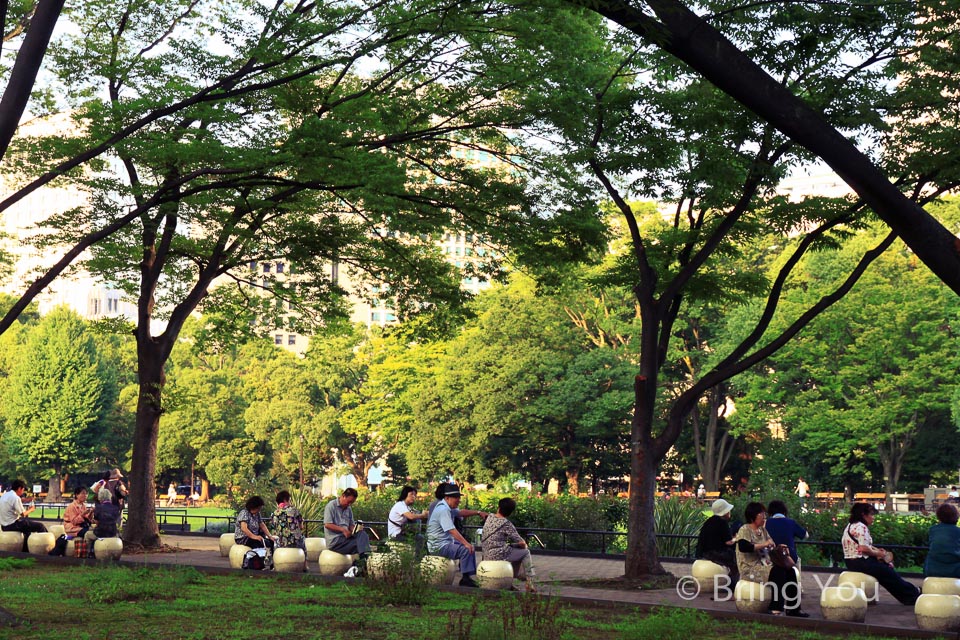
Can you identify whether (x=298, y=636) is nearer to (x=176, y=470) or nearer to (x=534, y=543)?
(x=534, y=543)

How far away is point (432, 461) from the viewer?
5603 cm

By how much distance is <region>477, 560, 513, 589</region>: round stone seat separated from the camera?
52.3 feet

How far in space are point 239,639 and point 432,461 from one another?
45065 mm

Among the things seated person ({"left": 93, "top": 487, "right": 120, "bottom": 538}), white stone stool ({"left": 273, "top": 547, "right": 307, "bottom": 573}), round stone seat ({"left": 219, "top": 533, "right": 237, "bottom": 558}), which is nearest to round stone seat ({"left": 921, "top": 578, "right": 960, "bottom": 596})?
white stone stool ({"left": 273, "top": 547, "right": 307, "bottom": 573})

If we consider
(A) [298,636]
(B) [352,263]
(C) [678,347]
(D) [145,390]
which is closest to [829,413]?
(C) [678,347]

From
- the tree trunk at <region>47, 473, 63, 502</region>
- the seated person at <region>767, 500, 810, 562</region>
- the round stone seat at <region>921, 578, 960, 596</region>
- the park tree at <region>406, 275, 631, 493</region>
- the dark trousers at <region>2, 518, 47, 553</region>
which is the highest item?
the park tree at <region>406, 275, 631, 493</region>

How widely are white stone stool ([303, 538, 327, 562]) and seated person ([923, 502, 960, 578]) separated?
438 inches

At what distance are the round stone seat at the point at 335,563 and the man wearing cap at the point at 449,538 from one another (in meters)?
1.60

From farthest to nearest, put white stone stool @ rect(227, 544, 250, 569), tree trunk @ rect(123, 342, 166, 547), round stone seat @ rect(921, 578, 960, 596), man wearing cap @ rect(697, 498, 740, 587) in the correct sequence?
1. tree trunk @ rect(123, 342, 166, 547)
2. white stone stool @ rect(227, 544, 250, 569)
3. man wearing cap @ rect(697, 498, 740, 587)
4. round stone seat @ rect(921, 578, 960, 596)

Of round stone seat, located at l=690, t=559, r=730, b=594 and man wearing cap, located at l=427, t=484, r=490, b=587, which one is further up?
man wearing cap, located at l=427, t=484, r=490, b=587

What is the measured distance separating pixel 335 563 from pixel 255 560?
1837 millimetres

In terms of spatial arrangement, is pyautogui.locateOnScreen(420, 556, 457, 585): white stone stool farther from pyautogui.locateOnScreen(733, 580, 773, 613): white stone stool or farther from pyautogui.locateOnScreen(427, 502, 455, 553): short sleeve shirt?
pyautogui.locateOnScreen(733, 580, 773, 613): white stone stool

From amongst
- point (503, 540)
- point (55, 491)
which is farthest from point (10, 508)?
point (55, 491)

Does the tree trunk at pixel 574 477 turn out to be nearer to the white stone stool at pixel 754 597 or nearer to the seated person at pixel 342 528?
the seated person at pixel 342 528
